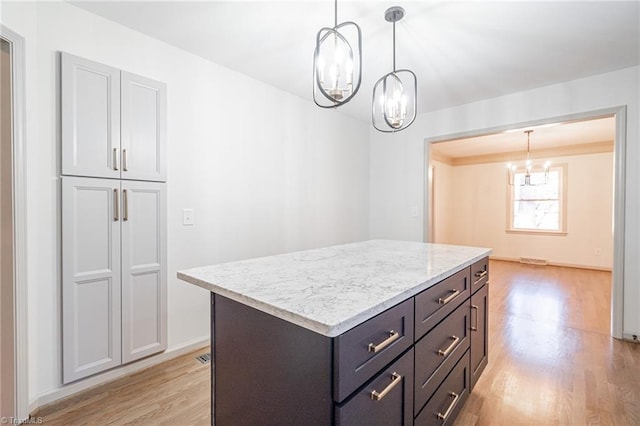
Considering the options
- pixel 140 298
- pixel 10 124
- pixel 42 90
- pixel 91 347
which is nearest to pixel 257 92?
pixel 42 90

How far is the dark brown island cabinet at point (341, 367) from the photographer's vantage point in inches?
33.3

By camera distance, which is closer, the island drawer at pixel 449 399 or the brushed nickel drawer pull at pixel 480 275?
the island drawer at pixel 449 399

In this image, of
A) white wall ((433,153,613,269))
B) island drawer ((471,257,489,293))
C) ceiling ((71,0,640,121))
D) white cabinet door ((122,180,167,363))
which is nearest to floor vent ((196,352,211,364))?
white cabinet door ((122,180,167,363))

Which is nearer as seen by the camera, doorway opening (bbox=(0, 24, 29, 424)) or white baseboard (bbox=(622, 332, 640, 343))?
doorway opening (bbox=(0, 24, 29, 424))

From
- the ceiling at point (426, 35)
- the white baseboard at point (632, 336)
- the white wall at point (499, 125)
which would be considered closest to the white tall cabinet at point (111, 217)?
the ceiling at point (426, 35)

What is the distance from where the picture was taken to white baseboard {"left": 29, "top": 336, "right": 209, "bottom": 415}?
175 centimetres

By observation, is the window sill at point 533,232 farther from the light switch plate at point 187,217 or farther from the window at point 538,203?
the light switch plate at point 187,217

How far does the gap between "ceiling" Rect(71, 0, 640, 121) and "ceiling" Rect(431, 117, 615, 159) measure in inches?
63.9

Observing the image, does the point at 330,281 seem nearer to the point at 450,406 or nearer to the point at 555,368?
the point at 450,406

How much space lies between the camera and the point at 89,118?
1.86 metres

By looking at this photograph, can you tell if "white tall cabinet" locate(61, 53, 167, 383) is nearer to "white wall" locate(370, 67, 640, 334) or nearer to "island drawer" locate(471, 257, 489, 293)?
"island drawer" locate(471, 257, 489, 293)

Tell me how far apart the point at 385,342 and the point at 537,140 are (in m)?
5.94

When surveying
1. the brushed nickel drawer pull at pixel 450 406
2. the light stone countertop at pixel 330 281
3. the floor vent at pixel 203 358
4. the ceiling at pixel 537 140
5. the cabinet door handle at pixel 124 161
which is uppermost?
the ceiling at pixel 537 140

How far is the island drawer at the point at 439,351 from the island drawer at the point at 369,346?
0.16m
